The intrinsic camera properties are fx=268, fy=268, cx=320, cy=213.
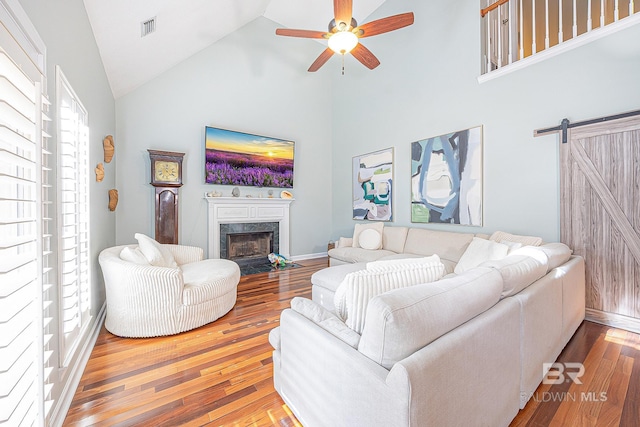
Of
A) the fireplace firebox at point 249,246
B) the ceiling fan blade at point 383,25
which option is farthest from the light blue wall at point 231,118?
the ceiling fan blade at point 383,25

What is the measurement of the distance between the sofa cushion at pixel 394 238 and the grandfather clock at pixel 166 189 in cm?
327

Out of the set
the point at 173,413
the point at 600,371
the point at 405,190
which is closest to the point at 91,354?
the point at 173,413

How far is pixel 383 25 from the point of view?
274cm

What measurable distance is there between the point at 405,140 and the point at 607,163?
2.43 metres

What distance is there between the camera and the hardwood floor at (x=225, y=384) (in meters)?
1.44

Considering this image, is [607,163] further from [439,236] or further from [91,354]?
[91,354]

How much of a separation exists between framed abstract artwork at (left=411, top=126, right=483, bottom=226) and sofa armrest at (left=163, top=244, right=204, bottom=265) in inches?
129

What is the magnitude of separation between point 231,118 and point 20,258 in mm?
4313

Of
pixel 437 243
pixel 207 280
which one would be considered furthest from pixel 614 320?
pixel 207 280

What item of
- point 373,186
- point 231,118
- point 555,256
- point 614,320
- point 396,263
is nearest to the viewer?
point 396,263

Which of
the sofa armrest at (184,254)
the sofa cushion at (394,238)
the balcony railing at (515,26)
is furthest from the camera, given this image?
the sofa cushion at (394,238)

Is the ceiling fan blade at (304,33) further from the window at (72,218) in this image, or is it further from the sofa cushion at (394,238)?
the sofa cushion at (394,238)

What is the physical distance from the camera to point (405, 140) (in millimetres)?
4469

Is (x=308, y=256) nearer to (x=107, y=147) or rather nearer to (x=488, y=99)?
(x=107, y=147)
